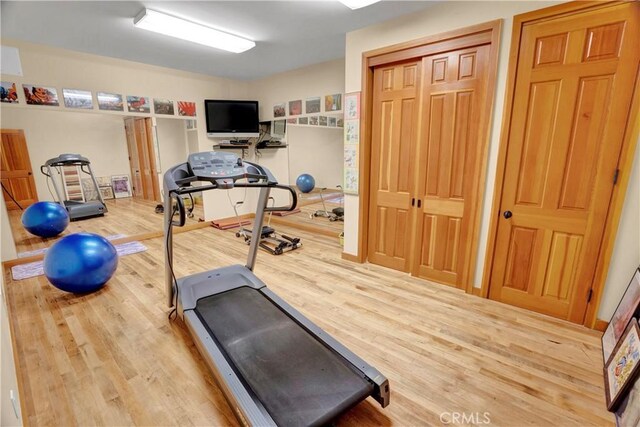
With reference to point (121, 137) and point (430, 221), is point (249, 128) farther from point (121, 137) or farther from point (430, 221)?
point (430, 221)

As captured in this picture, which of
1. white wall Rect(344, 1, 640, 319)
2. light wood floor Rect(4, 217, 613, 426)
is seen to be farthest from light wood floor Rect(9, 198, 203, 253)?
white wall Rect(344, 1, 640, 319)

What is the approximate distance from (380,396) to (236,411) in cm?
80

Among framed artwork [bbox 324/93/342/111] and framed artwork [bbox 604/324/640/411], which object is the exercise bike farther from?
framed artwork [bbox 604/324/640/411]

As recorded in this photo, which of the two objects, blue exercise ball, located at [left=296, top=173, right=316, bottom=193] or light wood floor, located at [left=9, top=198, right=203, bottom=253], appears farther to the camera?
blue exercise ball, located at [left=296, top=173, right=316, bottom=193]

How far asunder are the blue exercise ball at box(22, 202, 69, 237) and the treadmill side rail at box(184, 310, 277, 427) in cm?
345

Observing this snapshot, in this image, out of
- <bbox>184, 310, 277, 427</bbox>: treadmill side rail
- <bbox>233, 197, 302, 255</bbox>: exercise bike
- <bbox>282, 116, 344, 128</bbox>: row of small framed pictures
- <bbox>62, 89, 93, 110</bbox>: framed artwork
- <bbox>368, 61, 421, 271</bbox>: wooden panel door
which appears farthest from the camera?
<bbox>282, 116, 344, 128</bbox>: row of small framed pictures

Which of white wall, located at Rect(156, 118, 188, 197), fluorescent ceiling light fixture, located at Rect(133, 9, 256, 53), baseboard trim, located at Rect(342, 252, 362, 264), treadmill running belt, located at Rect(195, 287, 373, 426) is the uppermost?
fluorescent ceiling light fixture, located at Rect(133, 9, 256, 53)

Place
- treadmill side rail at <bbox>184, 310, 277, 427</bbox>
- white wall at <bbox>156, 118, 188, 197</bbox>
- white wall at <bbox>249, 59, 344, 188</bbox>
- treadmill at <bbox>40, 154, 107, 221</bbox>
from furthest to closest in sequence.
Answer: white wall at <bbox>156, 118, 188, 197</bbox>, white wall at <bbox>249, 59, 344, 188</bbox>, treadmill at <bbox>40, 154, 107, 221</bbox>, treadmill side rail at <bbox>184, 310, 277, 427</bbox>

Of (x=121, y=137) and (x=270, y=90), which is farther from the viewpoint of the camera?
(x=270, y=90)

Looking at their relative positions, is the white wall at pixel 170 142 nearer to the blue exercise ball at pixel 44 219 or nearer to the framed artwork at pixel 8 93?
the blue exercise ball at pixel 44 219

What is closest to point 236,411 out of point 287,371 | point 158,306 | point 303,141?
point 287,371

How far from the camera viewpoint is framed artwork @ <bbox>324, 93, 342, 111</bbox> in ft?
14.3

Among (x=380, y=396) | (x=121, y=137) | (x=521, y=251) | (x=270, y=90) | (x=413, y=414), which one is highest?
(x=270, y=90)

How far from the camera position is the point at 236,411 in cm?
158
